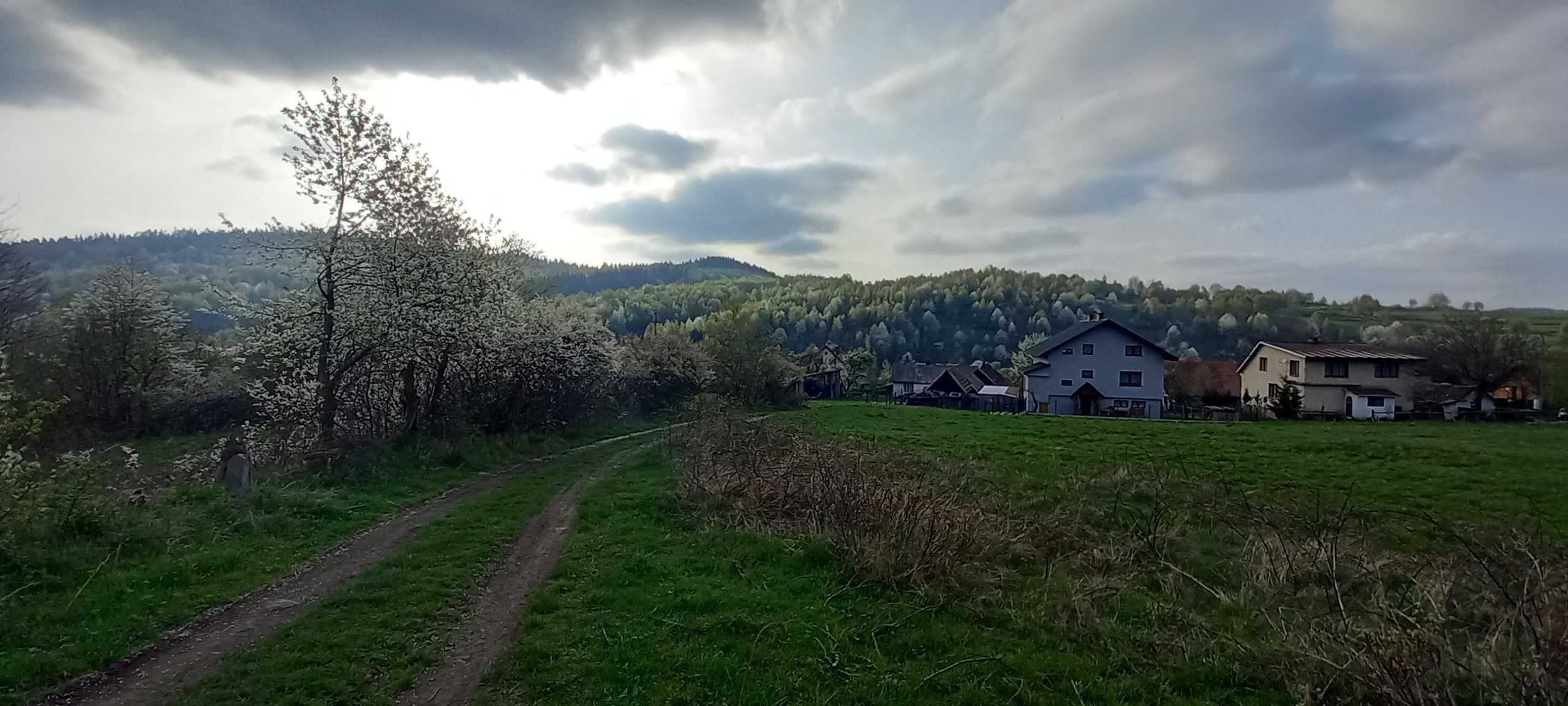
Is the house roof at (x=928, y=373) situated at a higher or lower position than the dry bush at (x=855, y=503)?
higher

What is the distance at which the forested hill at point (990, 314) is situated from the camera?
4486 inches

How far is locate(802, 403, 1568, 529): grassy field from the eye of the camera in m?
14.6

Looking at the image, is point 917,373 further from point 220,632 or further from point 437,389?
point 220,632

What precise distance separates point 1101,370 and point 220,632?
55.2 m

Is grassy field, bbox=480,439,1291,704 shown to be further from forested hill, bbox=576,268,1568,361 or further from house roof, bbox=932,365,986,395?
forested hill, bbox=576,268,1568,361

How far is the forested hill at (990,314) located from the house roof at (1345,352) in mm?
50877

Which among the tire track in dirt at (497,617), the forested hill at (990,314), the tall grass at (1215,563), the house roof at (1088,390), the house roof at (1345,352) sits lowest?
the tire track in dirt at (497,617)

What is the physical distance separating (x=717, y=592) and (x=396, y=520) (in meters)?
6.90

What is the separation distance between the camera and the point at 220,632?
21.6ft

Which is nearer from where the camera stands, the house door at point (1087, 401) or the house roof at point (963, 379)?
the house door at point (1087, 401)

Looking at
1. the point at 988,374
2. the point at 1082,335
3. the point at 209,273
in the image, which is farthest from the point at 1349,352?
the point at 209,273

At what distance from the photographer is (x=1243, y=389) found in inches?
2297

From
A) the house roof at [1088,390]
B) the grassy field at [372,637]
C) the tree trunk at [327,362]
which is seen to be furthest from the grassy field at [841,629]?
the house roof at [1088,390]

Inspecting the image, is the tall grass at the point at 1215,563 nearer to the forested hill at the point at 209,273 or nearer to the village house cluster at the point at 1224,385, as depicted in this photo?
the forested hill at the point at 209,273
